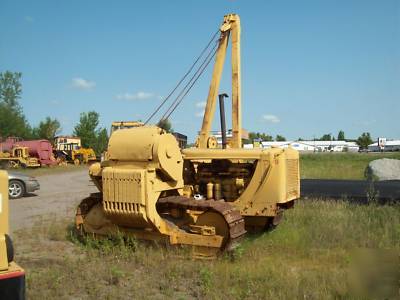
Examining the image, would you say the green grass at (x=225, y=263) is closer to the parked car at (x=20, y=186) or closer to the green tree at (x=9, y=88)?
the parked car at (x=20, y=186)

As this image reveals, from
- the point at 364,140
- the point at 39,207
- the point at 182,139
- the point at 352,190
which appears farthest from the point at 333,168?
the point at 364,140

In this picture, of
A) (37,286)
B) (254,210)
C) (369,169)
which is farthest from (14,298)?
(369,169)

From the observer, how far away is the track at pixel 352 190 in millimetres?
11344

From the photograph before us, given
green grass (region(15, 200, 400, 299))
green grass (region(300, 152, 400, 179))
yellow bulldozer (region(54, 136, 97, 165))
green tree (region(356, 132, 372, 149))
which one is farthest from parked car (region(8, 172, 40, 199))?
green tree (region(356, 132, 372, 149))

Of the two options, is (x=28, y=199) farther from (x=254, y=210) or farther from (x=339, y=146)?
(x=339, y=146)

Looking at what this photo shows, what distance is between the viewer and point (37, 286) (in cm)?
579

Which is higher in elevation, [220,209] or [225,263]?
[220,209]

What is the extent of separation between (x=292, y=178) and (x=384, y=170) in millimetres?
13713

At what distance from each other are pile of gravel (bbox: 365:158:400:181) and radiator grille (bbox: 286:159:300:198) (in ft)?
40.2

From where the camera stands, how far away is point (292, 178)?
27.7ft

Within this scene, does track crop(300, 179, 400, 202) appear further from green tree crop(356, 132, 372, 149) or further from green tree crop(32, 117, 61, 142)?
green tree crop(356, 132, 372, 149)

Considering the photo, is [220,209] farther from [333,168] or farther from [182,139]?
[333,168]

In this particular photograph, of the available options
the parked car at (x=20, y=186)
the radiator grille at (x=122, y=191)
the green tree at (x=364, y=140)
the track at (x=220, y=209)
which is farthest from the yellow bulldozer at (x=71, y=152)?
the green tree at (x=364, y=140)

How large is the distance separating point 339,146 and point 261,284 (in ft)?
439
